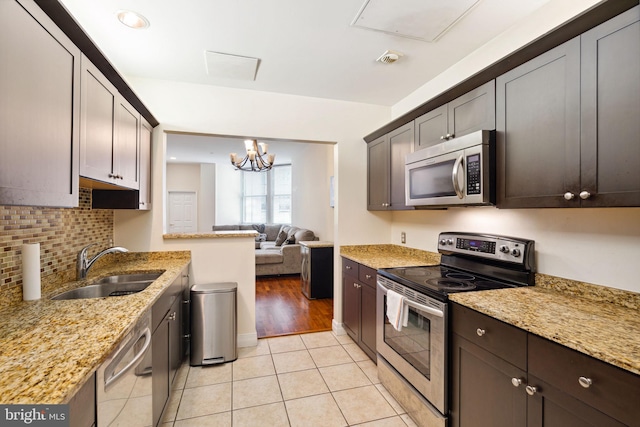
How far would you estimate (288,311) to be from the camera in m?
3.99

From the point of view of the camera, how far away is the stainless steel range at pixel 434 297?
1677 mm

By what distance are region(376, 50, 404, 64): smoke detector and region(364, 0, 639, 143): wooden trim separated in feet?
1.46

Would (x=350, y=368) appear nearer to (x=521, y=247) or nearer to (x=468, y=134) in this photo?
(x=521, y=247)

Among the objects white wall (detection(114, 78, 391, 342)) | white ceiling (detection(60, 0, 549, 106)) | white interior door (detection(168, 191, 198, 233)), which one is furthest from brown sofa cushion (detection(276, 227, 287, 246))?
white ceiling (detection(60, 0, 549, 106))

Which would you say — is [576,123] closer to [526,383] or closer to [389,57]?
[526,383]

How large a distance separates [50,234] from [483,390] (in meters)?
2.58

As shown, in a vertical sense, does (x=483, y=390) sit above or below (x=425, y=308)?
below

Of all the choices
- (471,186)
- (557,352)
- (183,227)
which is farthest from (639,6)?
(183,227)

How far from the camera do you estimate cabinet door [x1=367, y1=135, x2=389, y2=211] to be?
2.95 metres

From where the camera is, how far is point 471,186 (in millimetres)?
1822

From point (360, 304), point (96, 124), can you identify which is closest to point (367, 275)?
point (360, 304)

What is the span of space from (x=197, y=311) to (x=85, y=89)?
1.85 metres

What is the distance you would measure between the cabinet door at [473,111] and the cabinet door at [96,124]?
2.19 m

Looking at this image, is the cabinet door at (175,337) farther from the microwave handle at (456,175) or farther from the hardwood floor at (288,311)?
the microwave handle at (456,175)
